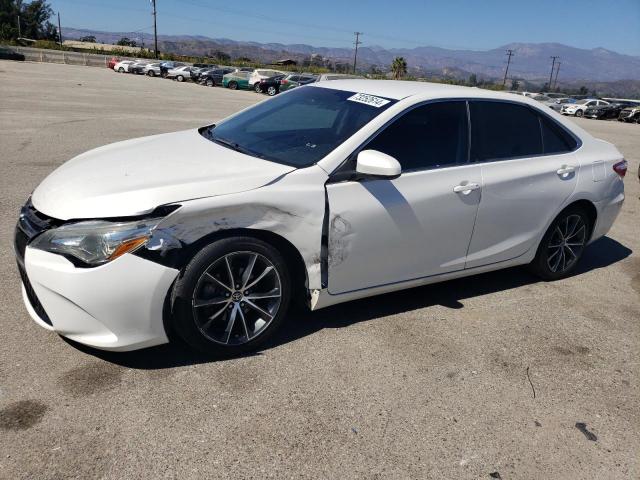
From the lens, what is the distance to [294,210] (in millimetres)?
3184

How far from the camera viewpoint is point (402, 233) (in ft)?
11.8

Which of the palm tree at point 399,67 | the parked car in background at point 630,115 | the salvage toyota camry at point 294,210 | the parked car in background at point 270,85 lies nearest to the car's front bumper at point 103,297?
the salvage toyota camry at point 294,210

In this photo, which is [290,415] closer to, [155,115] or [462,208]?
[462,208]

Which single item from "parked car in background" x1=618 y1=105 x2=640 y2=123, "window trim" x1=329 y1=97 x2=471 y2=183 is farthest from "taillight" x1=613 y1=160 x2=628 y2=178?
"parked car in background" x1=618 y1=105 x2=640 y2=123

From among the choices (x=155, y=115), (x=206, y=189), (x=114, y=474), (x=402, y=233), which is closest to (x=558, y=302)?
(x=402, y=233)

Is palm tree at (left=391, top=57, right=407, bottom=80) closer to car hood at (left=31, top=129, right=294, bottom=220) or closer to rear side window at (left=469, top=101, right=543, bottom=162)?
rear side window at (left=469, top=101, right=543, bottom=162)

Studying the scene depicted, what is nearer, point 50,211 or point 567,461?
point 567,461

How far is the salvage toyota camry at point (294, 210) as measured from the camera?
2.83 m

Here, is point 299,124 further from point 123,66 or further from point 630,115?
point 123,66

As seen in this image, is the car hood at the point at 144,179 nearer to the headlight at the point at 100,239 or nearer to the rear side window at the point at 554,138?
the headlight at the point at 100,239

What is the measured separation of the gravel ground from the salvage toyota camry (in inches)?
10.8

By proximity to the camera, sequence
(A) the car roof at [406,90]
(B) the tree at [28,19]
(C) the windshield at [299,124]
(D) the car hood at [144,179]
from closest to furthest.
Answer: (D) the car hood at [144,179] < (C) the windshield at [299,124] < (A) the car roof at [406,90] < (B) the tree at [28,19]

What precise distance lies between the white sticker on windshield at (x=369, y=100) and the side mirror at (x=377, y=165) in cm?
60

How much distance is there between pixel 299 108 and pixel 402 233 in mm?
1409
